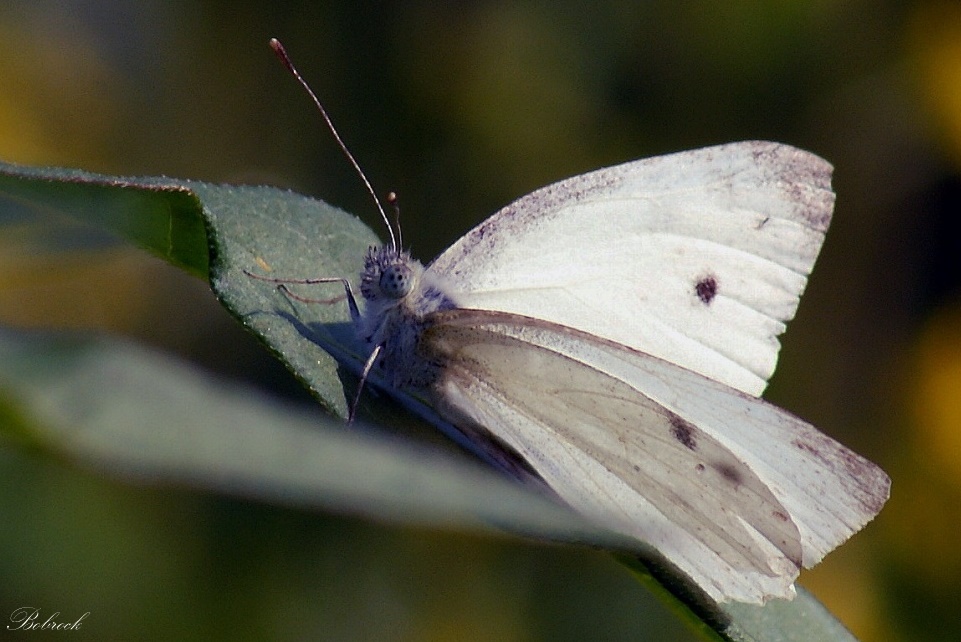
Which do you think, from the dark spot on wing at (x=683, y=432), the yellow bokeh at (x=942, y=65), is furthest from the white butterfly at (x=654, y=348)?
the yellow bokeh at (x=942, y=65)

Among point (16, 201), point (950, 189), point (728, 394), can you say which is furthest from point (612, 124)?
point (16, 201)

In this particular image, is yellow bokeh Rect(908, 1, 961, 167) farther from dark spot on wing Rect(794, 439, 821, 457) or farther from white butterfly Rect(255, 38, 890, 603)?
dark spot on wing Rect(794, 439, 821, 457)

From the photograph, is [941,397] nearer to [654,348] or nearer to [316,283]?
[654,348]

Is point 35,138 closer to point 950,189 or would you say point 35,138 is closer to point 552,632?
point 552,632

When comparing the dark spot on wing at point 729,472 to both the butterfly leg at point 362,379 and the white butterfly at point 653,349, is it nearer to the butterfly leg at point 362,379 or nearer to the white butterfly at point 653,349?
the white butterfly at point 653,349

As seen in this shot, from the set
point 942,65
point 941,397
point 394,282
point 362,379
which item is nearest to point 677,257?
point 394,282

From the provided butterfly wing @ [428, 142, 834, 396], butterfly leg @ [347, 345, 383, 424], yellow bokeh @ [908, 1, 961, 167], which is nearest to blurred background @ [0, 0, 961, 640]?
yellow bokeh @ [908, 1, 961, 167]
